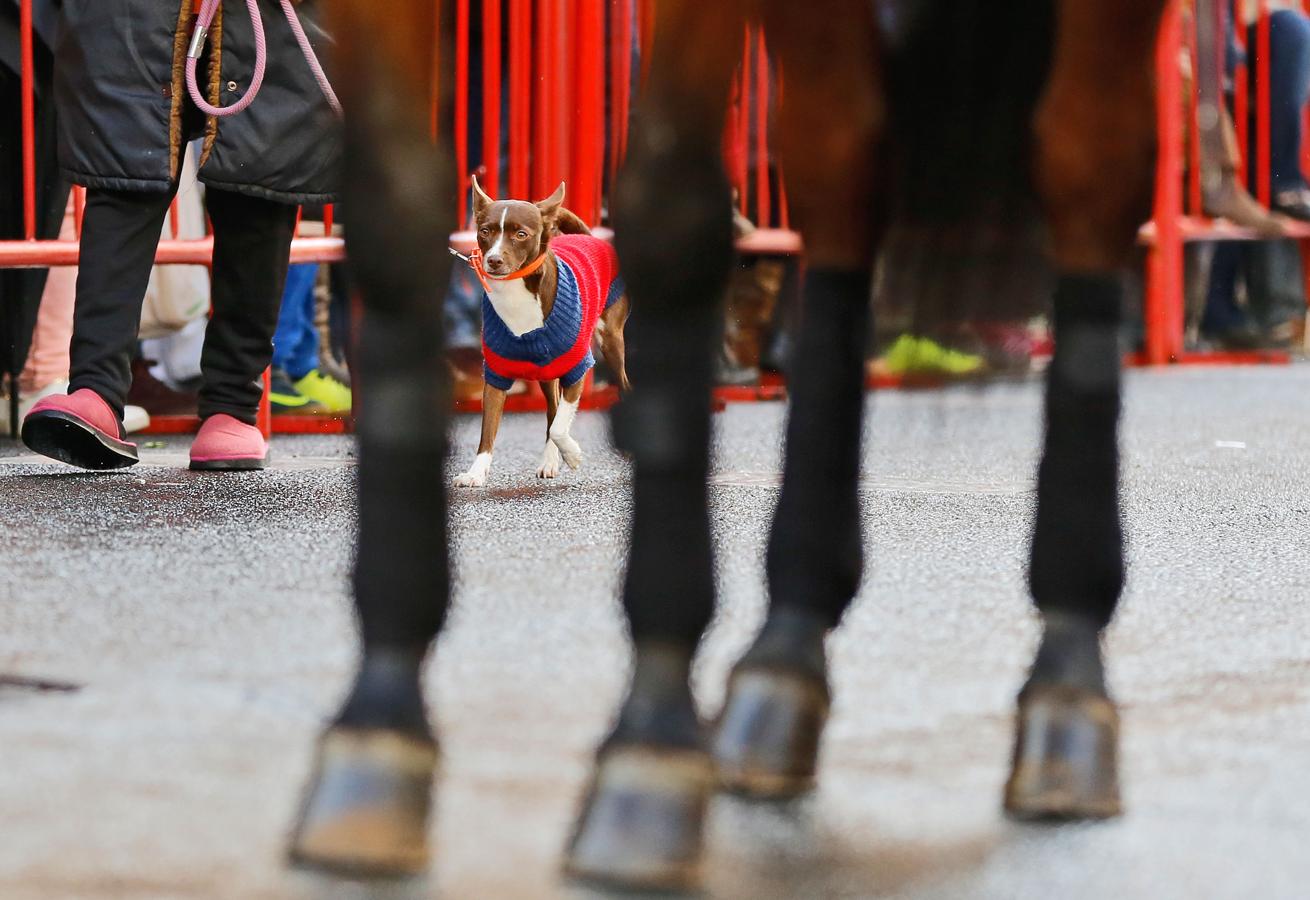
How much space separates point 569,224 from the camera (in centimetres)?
518

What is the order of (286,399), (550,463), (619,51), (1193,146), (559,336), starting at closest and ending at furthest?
(550,463) → (559,336) → (286,399) → (619,51) → (1193,146)

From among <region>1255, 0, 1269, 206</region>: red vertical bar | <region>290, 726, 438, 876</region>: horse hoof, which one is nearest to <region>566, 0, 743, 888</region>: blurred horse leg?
<region>290, 726, 438, 876</region>: horse hoof

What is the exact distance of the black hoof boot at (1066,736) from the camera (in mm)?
1496

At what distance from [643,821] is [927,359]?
82 centimetres

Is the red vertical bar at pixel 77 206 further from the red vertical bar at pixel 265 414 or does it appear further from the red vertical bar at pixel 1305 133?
the red vertical bar at pixel 1305 133

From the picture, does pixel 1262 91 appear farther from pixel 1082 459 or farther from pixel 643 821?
pixel 643 821

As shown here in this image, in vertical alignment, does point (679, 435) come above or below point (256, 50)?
below

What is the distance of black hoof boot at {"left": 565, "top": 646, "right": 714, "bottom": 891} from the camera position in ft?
4.25

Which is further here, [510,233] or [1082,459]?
[510,233]

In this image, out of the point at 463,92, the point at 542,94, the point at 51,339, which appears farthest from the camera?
the point at 542,94

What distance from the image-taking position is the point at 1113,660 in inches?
82.4

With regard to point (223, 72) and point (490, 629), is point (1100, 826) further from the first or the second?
point (223, 72)

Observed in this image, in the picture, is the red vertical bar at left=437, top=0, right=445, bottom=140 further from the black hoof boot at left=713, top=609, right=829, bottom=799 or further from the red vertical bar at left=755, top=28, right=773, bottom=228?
the red vertical bar at left=755, top=28, right=773, bottom=228

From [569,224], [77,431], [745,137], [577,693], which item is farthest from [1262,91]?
[577,693]
